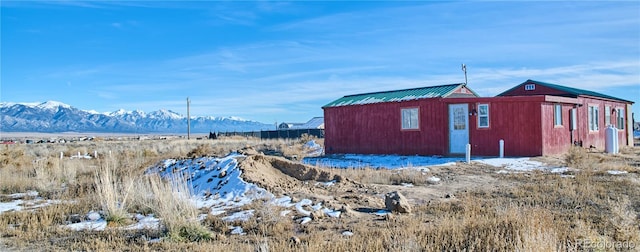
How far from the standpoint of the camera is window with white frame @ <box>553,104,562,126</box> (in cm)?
1901

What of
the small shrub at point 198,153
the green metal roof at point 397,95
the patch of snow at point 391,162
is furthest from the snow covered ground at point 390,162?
the small shrub at point 198,153

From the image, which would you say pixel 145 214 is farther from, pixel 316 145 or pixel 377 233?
pixel 316 145

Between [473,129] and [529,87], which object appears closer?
[473,129]

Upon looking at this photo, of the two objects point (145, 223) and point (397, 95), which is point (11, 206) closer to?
point (145, 223)

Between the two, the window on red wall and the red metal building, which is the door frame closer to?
the red metal building

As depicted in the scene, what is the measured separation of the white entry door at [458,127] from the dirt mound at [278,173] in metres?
8.84

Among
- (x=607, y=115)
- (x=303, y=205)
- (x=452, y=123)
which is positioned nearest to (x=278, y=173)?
(x=303, y=205)

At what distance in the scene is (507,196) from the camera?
956 centimetres

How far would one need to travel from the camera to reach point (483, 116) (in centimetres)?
1855

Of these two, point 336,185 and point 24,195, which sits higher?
point 336,185

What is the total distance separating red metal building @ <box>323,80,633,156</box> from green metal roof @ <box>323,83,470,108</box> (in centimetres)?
4

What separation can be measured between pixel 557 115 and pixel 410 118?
5.61 meters

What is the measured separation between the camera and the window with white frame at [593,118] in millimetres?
22906

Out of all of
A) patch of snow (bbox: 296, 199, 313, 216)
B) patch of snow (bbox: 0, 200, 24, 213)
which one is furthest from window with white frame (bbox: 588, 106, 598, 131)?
patch of snow (bbox: 0, 200, 24, 213)
